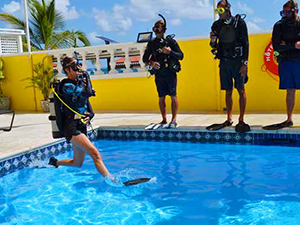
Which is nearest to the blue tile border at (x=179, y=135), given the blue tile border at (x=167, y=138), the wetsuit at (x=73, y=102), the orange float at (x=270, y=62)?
the blue tile border at (x=167, y=138)

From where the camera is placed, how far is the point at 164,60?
6.20m

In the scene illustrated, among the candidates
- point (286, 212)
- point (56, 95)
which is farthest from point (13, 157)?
point (286, 212)

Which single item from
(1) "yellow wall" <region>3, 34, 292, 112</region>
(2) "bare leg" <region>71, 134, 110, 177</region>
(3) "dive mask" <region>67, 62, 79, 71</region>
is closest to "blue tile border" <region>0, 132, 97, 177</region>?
(2) "bare leg" <region>71, 134, 110, 177</region>

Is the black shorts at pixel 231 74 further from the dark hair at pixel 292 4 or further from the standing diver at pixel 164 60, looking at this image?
the dark hair at pixel 292 4

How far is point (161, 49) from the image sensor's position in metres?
6.15

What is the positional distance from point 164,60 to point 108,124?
1.95 meters

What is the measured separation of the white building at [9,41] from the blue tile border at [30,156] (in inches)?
262

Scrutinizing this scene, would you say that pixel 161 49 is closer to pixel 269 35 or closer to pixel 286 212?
pixel 269 35

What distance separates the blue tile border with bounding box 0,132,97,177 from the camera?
4.82m

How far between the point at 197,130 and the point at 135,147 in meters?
1.16

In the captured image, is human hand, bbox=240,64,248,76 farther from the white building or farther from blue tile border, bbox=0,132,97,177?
the white building

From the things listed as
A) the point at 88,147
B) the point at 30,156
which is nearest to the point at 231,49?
the point at 88,147

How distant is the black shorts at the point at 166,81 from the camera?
626cm

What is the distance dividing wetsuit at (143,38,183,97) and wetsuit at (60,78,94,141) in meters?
2.49
